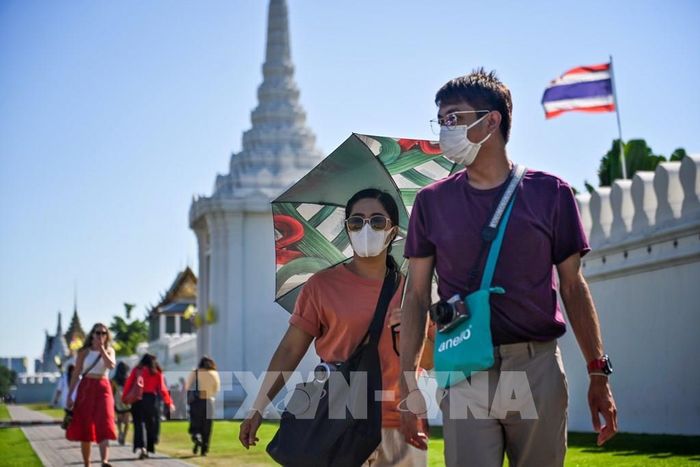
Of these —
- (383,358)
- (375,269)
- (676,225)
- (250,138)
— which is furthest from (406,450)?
(250,138)

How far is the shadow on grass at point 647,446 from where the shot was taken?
47.2 ft

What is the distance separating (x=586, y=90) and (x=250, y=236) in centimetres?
2107

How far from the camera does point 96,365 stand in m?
14.0

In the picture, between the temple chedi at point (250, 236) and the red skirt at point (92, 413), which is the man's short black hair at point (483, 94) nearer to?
the red skirt at point (92, 413)

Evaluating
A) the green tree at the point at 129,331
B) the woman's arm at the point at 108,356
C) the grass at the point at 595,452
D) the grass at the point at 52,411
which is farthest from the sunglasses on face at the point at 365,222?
the green tree at the point at 129,331

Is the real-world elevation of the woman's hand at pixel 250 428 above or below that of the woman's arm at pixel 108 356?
below

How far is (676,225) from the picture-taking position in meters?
18.8

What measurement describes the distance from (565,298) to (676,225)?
14.6 metres

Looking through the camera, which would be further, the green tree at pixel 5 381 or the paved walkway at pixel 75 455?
the green tree at pixel 5 381

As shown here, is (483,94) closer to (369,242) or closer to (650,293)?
(369,242)

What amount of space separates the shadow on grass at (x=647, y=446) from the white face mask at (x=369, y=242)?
306 inches

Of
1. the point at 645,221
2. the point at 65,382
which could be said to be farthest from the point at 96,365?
the point at 65,382

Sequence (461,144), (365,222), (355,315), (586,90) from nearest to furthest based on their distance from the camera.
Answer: (461,144) < (355,315) < (365,222) < (586,90)

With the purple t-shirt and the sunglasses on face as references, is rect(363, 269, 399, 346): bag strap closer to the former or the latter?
the sunglasses on face
